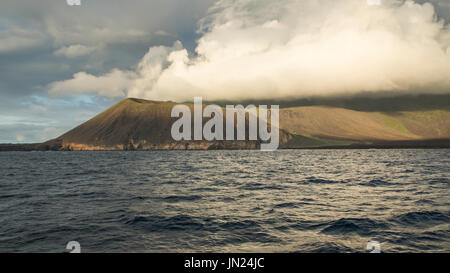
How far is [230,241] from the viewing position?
11.1 meters

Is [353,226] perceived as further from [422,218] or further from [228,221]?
[228,221]

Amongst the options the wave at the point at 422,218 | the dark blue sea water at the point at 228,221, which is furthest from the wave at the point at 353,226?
the wave at the point at 422,218

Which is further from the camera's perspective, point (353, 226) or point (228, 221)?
point (228, 221)

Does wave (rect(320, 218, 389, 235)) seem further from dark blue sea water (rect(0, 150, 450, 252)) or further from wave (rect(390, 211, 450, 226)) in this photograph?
wave (rect(390, 211, 450, 226))

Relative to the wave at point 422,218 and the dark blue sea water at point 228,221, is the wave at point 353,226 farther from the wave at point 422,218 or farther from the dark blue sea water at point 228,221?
the wave at point 422,218

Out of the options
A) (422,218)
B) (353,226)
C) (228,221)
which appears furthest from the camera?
(422,218)

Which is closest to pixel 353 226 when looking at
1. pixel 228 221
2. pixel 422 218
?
pixel 422 218

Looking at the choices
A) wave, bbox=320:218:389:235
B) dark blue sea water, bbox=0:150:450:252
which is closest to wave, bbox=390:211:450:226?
dark blue sea water, bbox=0:150:450:252

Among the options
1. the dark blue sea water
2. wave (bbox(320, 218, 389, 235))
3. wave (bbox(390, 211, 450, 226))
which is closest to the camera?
the dark blue sea water

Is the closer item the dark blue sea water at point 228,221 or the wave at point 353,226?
the dark blue sea water at point 228,221
